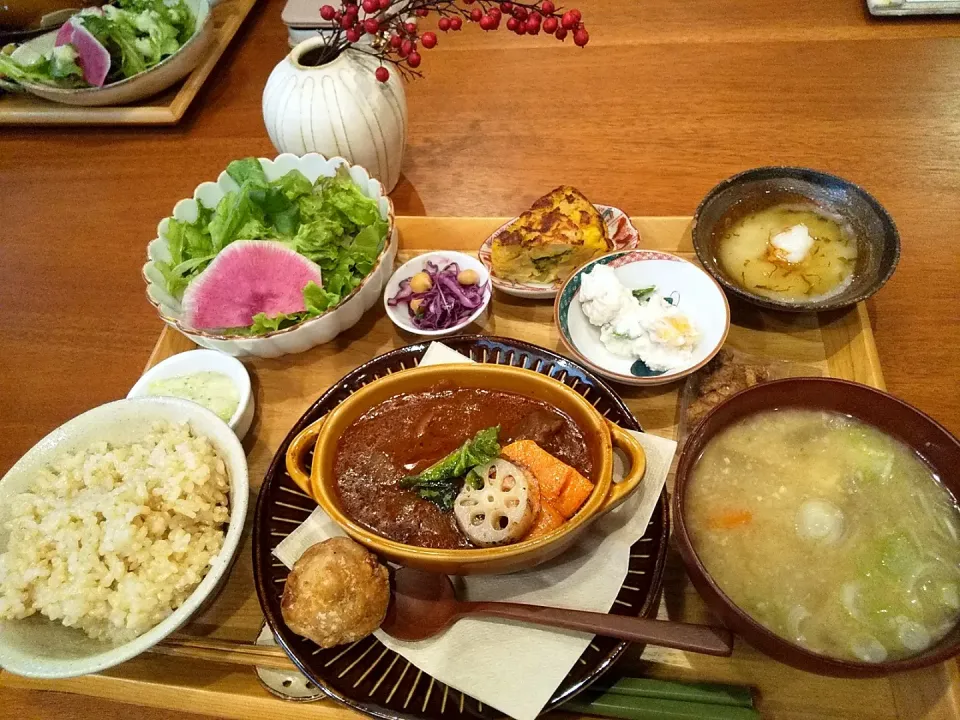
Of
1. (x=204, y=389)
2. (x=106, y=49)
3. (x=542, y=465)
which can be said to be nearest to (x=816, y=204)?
(x=542, y=465)

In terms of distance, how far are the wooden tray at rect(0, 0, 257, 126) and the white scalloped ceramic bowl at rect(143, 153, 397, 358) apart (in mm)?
1222

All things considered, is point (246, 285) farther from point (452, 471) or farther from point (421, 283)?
point (452, 471)

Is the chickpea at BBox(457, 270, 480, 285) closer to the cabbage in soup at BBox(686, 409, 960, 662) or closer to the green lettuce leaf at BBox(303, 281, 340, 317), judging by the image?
the green lettuce leaf at BBox(303, 281, 340, 317)

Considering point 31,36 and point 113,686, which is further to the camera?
point 31,36

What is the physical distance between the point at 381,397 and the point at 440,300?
538 mm

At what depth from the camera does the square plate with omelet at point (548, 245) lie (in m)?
2.04

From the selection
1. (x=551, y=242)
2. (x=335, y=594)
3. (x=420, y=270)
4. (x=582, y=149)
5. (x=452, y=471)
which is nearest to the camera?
(x=335, y=594)

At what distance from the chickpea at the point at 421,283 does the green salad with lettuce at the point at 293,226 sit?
15cm

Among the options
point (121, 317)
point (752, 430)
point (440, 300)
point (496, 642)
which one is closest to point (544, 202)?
point (440, 300)

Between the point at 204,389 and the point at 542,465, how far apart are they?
1170mm

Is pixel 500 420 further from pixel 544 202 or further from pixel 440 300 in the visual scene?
pixel 544 202

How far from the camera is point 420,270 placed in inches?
85.0

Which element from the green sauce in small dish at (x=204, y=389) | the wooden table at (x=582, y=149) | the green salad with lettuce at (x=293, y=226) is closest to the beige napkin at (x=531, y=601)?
the green sauce in small dish at (x=204, y=389)

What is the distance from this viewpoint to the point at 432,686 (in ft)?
4.52
